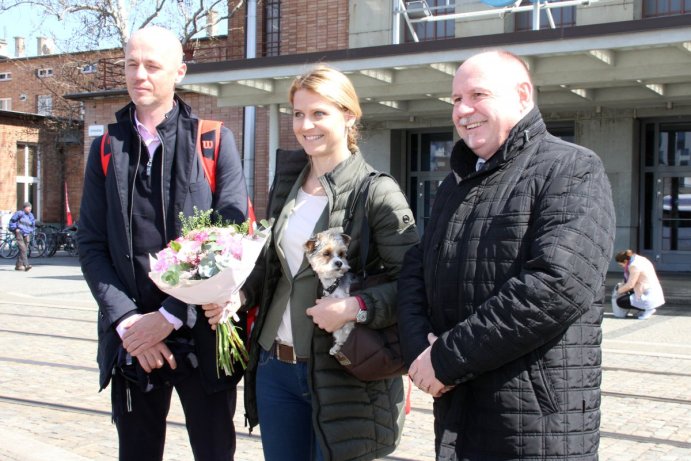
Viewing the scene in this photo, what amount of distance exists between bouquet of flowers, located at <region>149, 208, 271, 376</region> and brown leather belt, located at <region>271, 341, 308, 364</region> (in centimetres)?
28

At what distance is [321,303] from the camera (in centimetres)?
312

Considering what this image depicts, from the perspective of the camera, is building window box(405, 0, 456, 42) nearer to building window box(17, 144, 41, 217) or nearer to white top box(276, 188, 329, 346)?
white top box(276, 188, 329, 346)

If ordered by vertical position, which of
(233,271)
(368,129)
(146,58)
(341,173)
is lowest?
(233,271)

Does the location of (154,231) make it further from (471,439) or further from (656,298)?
(656,298)

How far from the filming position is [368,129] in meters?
22.7

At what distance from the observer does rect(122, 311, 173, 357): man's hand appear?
10.6 feet

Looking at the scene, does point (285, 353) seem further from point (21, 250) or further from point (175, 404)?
point (21, 250)

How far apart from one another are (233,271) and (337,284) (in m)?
0.39

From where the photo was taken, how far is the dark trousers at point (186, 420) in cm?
338

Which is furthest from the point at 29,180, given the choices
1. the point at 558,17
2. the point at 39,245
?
the point at 558,17

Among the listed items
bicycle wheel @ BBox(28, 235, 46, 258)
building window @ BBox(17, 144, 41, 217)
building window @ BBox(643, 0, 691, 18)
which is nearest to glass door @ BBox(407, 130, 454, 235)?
building window @ BBox(643, 0, 691, 18)

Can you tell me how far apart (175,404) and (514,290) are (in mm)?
4985

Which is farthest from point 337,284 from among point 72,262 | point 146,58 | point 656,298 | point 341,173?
point 72,262

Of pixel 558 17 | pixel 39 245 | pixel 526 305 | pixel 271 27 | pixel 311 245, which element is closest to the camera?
pixel 526 305
